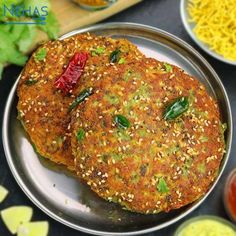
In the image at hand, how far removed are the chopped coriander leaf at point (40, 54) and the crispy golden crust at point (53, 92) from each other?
0.02 metres

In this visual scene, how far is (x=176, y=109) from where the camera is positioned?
146 inches

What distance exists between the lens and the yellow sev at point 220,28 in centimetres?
429

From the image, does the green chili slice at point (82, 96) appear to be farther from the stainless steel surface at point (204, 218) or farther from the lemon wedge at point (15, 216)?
the stainless steel surface at point (204, 218)

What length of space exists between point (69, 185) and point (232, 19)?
167 cm

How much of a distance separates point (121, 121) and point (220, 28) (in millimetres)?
1214

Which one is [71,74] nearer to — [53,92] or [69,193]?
[53,92]

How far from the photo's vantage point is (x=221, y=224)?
13.1 feet

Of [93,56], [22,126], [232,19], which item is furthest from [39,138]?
[232,19]

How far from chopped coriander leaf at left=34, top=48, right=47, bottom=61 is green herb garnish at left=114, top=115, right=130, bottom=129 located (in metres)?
0.81

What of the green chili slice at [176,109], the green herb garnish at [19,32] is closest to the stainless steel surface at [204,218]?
the green chili slice at [176,109]

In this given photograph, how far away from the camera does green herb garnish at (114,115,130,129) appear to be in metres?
3.62

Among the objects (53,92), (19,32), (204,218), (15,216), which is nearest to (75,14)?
(19,32)

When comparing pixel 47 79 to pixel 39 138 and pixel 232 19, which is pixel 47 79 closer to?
pixel 39 138

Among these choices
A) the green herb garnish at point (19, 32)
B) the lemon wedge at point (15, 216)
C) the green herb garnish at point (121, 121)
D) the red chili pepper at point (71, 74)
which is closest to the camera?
the green herb garnish at point (121, 121)
